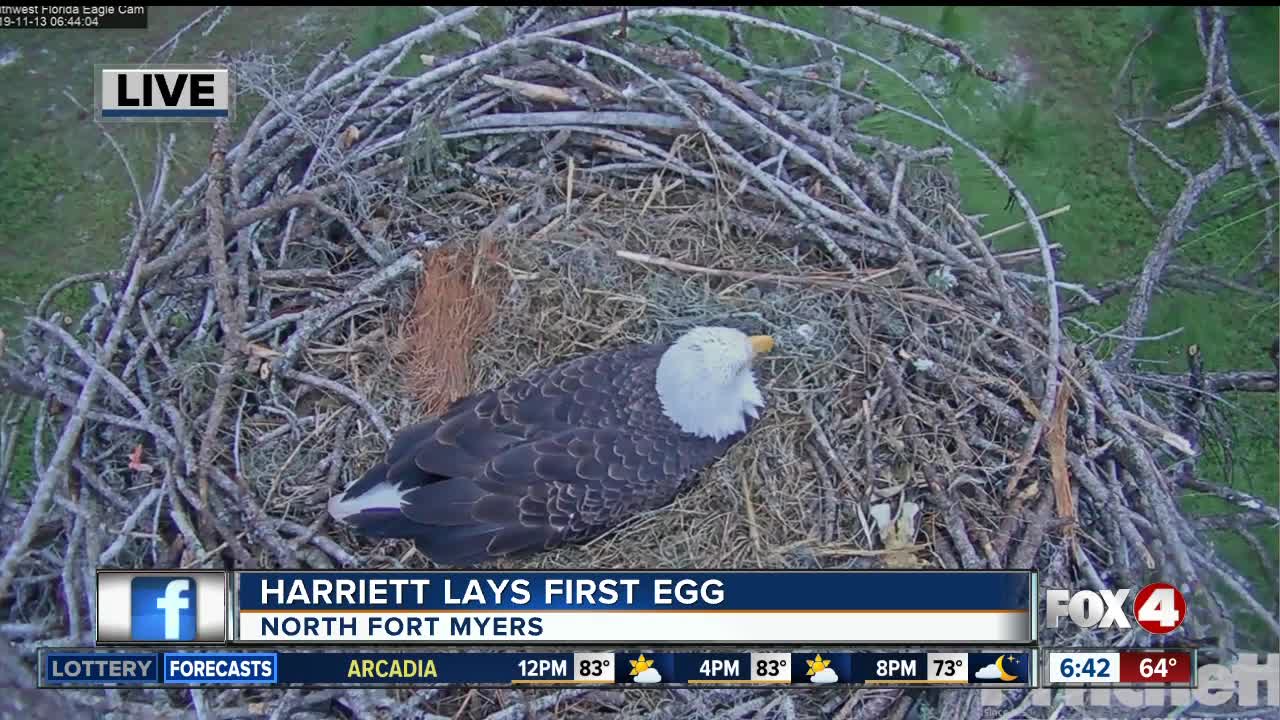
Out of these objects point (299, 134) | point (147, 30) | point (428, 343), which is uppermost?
point (147, 30)

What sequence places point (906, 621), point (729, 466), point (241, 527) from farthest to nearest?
point (729, 466), point (241, 527), point (906, 621)

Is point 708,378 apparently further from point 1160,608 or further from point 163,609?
point 163,609

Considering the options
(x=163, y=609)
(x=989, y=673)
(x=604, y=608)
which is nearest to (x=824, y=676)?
(x=989, y=673)

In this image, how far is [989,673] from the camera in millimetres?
3068

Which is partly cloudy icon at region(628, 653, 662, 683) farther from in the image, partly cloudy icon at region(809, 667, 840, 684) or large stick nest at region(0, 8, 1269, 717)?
partly cloudy icon at region(809, 667, 840, 684)

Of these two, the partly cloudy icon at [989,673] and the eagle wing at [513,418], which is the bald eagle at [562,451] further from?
the partly cloudy icon at [989,673]

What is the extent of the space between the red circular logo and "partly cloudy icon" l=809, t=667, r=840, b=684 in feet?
3.08

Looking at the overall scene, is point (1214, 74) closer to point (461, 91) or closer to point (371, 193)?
point (461, 91)

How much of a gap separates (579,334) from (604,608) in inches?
38.8

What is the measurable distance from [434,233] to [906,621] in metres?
1.95

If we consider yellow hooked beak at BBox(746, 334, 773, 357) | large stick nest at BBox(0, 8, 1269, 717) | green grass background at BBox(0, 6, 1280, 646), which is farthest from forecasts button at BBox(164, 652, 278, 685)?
yellow hooked beak at BBox(746, 334, 773, 357)

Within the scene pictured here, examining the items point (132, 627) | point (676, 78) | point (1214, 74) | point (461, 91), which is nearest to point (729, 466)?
point (676, 78)

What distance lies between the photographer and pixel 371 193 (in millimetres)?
3570

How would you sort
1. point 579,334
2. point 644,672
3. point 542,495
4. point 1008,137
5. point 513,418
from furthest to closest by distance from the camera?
point 1008,137 → point 579,334 → point 513,418 → point 542,495 → point 644,672
